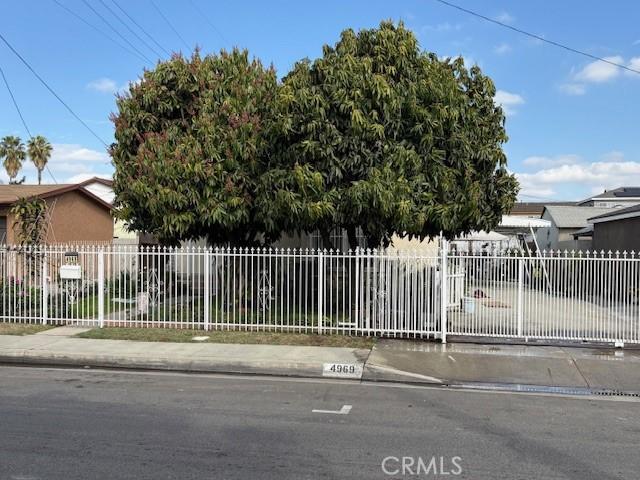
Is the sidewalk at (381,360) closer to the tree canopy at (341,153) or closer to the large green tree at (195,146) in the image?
the tree canopy at (341,153)

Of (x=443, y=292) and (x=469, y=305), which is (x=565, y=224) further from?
(x=443, y=292)

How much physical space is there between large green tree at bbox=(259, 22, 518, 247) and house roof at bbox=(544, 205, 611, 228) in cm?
2771

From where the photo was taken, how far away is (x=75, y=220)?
2294 cm

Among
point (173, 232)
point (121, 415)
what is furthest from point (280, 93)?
point (121, 415)

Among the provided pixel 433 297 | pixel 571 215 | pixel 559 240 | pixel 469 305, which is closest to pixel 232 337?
pixel 433 297

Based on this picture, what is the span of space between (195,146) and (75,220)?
12602mm

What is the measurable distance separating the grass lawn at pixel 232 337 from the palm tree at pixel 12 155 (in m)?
46.1

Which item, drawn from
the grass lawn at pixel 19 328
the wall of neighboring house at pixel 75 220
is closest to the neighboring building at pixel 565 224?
the wall of neighboring house at pixel 75 220

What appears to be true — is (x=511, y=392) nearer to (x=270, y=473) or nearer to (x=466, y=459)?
(x=466, y=459)

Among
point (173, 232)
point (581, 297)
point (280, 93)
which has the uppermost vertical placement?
point (280, 93)

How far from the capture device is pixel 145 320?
12.9 m

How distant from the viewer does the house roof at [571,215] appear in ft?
120

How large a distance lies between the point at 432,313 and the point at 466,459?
6419 mm

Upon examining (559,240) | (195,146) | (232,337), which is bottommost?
(232,337)
